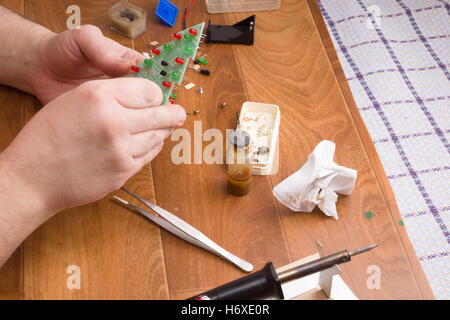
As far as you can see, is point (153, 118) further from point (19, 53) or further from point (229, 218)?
point (19, 53)

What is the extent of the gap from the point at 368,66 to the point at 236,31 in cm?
88

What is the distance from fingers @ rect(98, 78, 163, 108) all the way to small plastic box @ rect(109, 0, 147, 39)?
1.37 ft

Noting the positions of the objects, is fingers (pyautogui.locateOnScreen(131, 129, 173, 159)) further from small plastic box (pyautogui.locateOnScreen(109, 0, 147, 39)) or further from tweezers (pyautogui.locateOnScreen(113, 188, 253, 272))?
small plastic box (pyautogui.locateOnScreen(109, 0, 147, 39))

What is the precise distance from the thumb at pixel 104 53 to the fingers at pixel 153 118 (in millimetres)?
175

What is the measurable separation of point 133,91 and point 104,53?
0.19 meters

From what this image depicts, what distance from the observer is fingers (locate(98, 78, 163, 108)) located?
823 mm

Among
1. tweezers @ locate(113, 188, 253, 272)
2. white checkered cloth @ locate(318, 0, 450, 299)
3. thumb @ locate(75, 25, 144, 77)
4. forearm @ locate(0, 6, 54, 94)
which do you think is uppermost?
thumb @ locate(75, 25, 144, 77)

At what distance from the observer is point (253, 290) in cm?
73

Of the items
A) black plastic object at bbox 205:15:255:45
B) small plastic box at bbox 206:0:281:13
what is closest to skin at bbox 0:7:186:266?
black plastic object at bbox 205:15:255:45

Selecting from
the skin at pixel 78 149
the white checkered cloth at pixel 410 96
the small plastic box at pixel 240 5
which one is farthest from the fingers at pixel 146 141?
the white checkered cloth at pixel 410 96

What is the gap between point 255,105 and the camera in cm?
107

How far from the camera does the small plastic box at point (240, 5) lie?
131 cm
